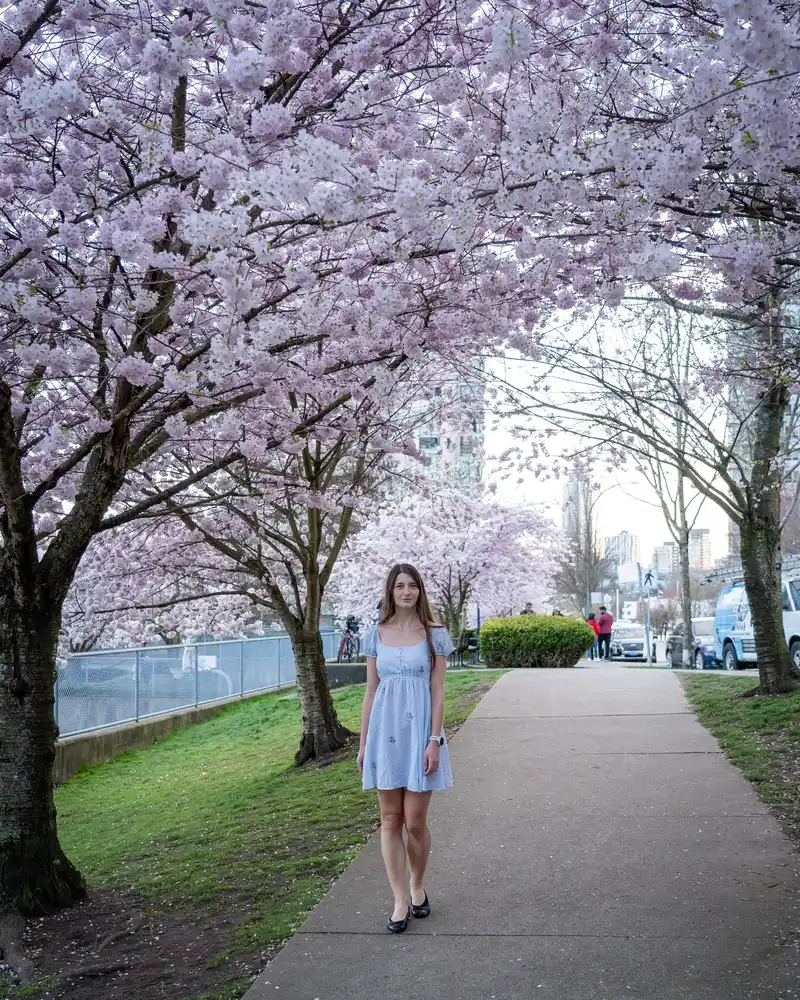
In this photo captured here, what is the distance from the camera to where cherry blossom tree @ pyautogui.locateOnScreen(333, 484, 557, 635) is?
2748 cm

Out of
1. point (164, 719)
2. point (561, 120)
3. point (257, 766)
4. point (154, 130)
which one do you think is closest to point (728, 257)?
point (561, 120)

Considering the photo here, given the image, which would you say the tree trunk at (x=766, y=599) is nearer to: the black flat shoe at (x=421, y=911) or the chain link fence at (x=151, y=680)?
the black flat shoe at (x=421, y=911)

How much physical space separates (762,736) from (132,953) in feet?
22.1

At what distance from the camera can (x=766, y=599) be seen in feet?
40.8

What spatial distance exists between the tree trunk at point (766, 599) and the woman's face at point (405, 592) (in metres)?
8.71

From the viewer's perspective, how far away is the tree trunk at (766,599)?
1221 centimetres

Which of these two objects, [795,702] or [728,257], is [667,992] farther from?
[795,702]

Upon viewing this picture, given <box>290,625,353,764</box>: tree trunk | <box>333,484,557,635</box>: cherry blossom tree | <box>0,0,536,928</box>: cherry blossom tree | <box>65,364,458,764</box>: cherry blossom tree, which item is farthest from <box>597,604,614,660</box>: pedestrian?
<box>0,0,536,928</box>: cherry blossom tree

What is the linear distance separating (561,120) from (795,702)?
321 inches

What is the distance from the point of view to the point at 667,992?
3.76 m

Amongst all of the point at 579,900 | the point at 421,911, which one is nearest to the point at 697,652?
the point at 579,900

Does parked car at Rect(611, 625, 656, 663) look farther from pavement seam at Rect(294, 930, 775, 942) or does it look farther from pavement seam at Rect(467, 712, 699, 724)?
pavement seam at Rect(294, 930, 775, 942)

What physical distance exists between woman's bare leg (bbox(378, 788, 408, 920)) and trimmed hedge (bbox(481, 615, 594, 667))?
17.4 m

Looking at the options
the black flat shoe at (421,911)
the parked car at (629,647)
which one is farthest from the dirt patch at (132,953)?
the parked car at (629,647)
